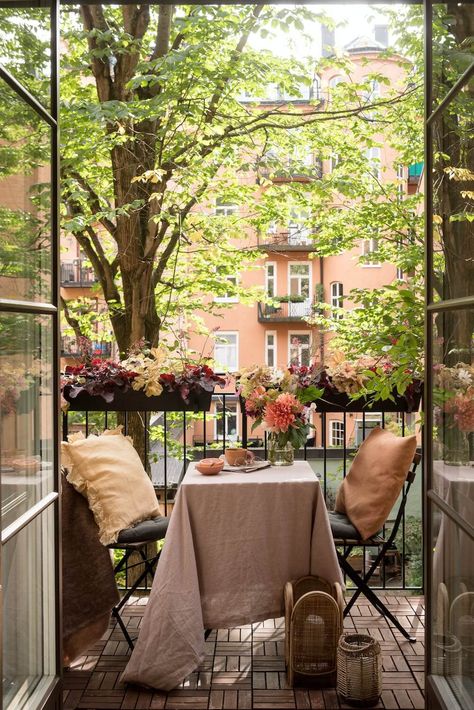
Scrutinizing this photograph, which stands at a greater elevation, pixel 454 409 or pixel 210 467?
pixel 454 409

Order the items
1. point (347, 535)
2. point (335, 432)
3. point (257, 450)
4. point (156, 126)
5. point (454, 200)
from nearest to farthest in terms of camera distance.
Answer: point (454, 200) → point (347, 535) → point (156, 126) → point (257, 450) → point (335, 432)

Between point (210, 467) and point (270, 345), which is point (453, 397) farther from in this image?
point (270, 345)

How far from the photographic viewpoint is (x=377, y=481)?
3.40 m

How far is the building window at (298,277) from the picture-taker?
19.2 meters

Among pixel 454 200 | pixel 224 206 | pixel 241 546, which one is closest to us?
pixel 454 200

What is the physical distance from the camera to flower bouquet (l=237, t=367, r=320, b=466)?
347 cm

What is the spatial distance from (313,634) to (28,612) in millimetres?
1336

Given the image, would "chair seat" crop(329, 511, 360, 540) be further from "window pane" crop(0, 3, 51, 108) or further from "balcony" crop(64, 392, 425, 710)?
"window pane" crop(0, 3, 51, 108)

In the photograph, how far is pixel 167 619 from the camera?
9.77 ft

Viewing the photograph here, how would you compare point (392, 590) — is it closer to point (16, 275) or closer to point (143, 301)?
point (16, 275)

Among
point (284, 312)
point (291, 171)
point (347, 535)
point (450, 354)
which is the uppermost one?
point (291, 171)

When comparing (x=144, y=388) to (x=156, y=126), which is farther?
(x=156, y=126)

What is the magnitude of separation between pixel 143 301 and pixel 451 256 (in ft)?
17.2

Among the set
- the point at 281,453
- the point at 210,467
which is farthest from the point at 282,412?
the point at 210,467
